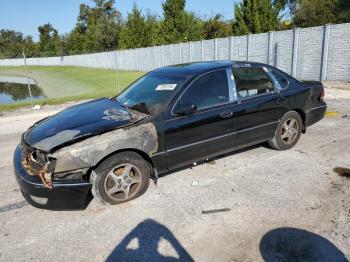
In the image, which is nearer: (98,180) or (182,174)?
(98,180)

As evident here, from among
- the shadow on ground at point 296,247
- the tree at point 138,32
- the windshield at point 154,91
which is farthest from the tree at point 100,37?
the shadow on ground at point 296,247

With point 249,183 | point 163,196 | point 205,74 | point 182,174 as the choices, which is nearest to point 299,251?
point 249,183

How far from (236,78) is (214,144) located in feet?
3.59

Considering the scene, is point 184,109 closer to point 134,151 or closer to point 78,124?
point 134,151

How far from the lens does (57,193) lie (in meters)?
3.56

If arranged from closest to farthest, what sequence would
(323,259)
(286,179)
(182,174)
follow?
(323,259)
(286,179)
(182,174)

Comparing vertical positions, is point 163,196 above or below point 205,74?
below

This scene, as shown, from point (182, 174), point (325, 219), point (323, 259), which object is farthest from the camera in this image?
point (182, 174)

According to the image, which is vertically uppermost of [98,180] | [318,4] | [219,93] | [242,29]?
[318,4]

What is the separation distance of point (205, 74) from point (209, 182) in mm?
1560

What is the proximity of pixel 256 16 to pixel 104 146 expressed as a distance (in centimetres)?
2369

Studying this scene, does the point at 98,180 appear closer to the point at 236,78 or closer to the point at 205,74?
the point at 205,74

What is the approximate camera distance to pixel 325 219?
3510mm

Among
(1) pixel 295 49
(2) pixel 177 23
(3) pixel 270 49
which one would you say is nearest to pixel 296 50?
(1) pixel 295 49
